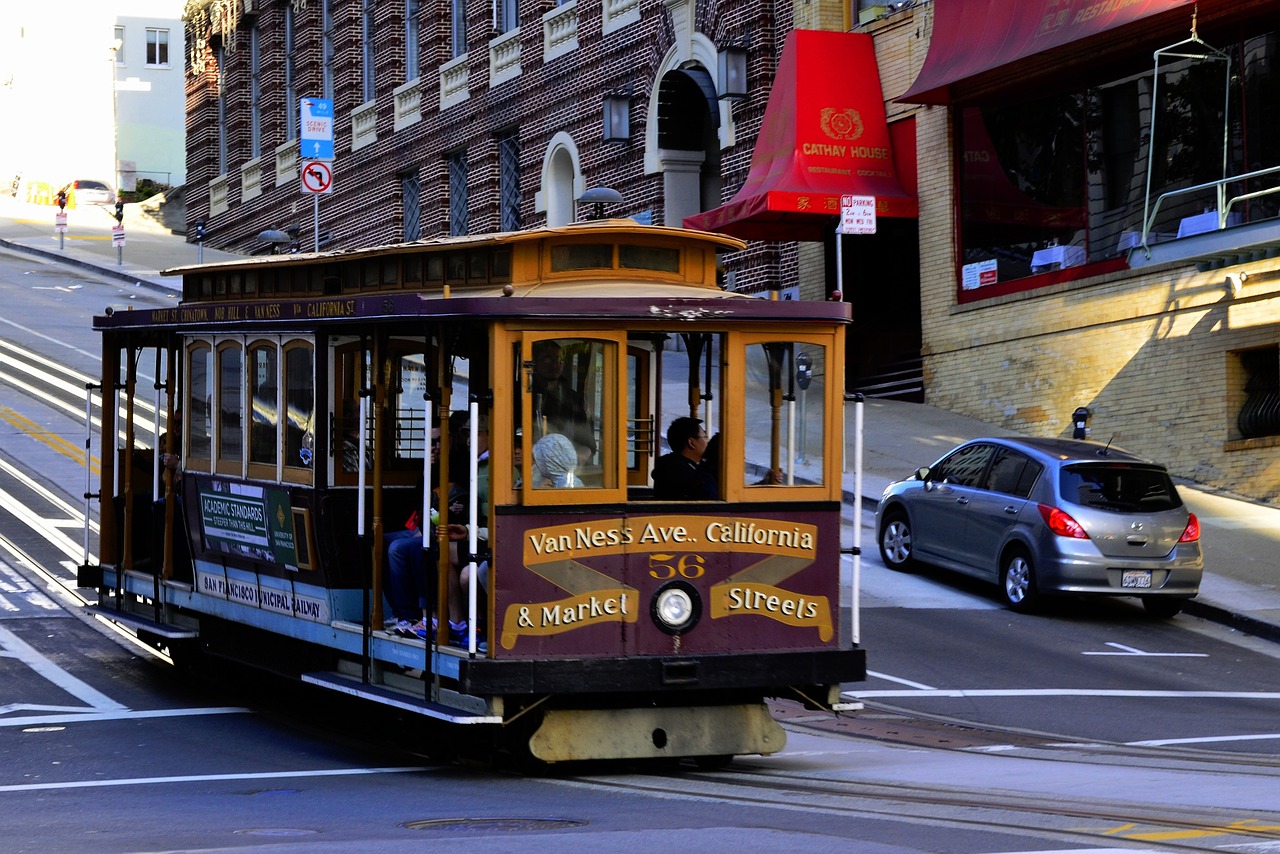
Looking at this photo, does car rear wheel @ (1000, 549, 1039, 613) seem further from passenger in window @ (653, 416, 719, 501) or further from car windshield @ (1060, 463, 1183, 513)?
passenger in window @ (653, 416, 719, 501)

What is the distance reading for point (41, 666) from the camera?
13617mm

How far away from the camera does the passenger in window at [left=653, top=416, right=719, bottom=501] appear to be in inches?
392

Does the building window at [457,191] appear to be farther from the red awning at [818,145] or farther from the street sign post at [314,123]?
the red awning at [818,145]

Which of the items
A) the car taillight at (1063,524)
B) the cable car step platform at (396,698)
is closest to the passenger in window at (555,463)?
the cable car step platform at (396,698)

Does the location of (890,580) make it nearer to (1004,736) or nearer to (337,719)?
(1004,736)

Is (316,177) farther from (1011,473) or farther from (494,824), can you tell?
(494,824)

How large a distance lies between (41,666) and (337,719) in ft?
9.52

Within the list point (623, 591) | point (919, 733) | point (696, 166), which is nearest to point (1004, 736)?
point (919, 733)

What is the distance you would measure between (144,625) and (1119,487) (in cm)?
853

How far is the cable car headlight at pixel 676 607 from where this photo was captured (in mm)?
9648

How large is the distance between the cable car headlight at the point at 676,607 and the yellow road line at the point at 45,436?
566 inches

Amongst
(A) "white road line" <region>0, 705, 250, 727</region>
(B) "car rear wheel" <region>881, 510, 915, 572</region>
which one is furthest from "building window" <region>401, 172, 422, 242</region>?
(A) "white road line" <region>0, 705, 250, 727</region>

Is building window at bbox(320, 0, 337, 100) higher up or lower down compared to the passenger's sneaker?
higher up

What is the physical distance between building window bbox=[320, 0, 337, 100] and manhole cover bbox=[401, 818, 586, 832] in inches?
1651
